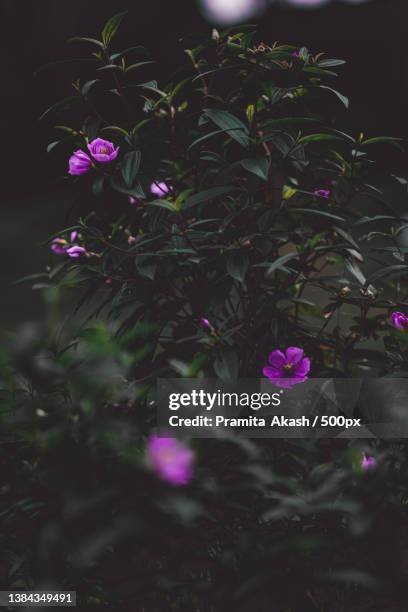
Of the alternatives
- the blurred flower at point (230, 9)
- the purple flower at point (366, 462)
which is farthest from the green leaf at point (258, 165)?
the blurred flower at point (230, 9)

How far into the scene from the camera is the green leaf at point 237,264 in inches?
46.8

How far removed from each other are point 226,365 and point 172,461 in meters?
0.43

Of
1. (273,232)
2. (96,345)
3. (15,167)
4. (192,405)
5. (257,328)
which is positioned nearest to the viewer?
(96,345)

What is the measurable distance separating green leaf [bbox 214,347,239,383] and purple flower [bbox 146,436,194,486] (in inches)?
14.9

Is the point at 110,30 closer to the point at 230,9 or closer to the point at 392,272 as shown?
the point at 392,272

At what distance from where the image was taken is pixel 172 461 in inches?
29.7

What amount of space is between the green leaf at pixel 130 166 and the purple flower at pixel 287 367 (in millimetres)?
411

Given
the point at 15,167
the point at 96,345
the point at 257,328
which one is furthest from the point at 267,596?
the point at 15,167

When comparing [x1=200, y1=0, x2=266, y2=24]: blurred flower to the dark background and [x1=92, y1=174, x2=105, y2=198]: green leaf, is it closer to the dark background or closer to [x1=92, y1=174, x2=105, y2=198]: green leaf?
the dark background

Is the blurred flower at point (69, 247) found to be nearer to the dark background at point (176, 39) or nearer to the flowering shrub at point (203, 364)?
the flowering shrub at point (203, 364)

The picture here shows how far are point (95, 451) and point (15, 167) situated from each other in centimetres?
504

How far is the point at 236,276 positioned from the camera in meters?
1.18

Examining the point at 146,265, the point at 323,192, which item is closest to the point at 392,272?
the point at 323,192

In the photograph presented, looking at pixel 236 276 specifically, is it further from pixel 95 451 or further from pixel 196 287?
pixel 95 451
